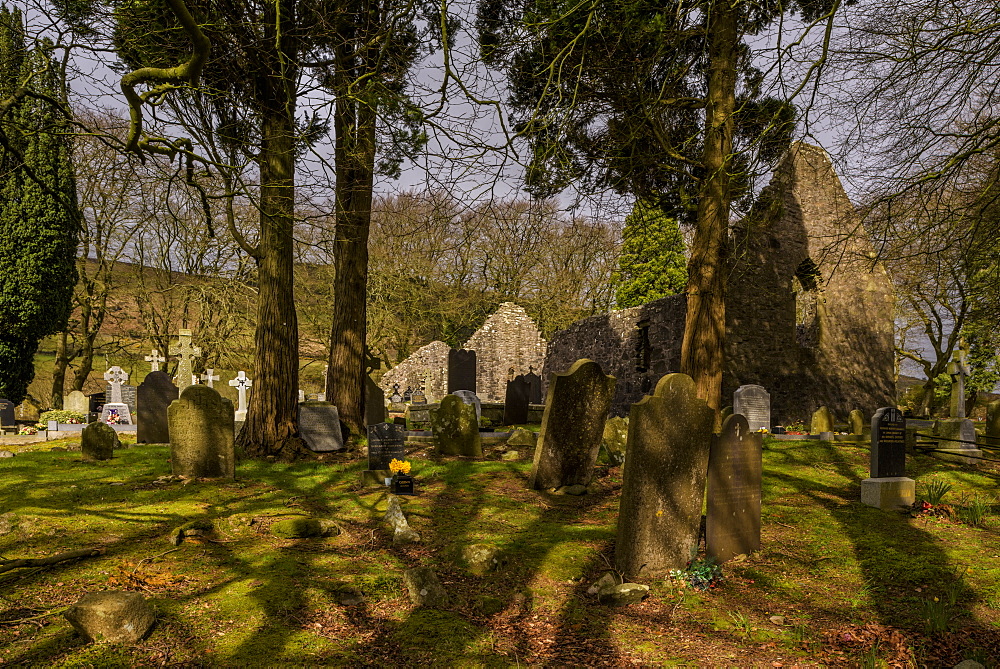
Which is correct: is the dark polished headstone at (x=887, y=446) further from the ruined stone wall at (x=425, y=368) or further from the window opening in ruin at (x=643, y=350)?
the ruined stone wall at (x=425, y=368)

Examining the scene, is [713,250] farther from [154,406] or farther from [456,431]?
[154,406]

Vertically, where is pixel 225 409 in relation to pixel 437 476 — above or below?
above

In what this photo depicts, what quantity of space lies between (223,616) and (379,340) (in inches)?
943

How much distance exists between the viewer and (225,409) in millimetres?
7715

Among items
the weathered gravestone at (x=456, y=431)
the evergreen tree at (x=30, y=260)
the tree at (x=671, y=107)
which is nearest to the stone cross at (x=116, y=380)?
the evergreen tree at (x=30, y=260)

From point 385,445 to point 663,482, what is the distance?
403cm

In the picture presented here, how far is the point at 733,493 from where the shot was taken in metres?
5.58

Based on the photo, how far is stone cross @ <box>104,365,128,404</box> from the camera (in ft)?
48.1

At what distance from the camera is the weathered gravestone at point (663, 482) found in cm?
518

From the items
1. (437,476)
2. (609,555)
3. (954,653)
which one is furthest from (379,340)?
(954,653)

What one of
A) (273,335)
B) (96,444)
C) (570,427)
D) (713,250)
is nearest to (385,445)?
(570,427)

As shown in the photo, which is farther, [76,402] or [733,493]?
[76,402]

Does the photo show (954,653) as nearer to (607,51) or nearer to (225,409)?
(225,409)

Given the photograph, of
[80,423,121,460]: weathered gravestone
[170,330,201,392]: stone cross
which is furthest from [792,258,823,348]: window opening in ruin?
[80,423,121,460]: weathered gravestone
